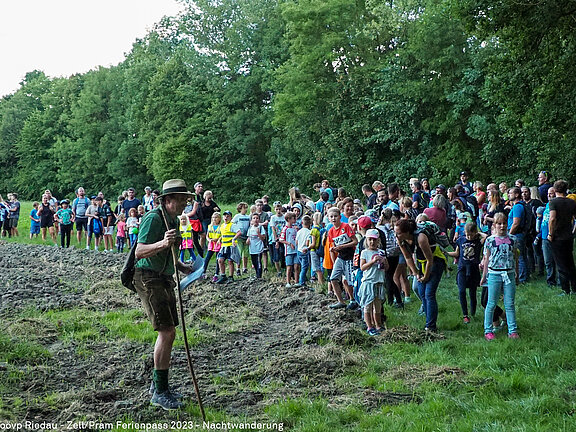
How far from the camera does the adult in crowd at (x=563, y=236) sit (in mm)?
11305

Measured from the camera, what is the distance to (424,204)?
14.9 metres

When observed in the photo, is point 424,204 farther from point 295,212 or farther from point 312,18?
point 312,18

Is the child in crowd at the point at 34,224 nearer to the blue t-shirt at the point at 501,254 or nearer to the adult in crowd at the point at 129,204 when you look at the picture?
the adult in crowd at the point at 129,204

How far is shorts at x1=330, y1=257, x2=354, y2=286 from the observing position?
11.0 m

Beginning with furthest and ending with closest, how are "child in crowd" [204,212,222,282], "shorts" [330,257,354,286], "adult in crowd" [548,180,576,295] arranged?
"child in crowd" [204,212,222,282] < "adult in crowd" [548,180,576,295] < "shorts" [330,257,354,286]

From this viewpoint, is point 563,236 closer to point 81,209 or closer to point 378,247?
point 378,247

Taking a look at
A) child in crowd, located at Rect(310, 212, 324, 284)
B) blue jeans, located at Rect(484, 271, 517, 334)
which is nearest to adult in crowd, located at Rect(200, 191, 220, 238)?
child in crowd, located at Rect(310, 212, 324, 284)

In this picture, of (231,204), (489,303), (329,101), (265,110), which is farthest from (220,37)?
(489,303)

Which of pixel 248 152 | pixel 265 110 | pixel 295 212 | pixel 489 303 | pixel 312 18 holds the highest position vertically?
pixel 312 18

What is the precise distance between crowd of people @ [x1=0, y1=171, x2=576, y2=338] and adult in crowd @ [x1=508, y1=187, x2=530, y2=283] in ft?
0.07

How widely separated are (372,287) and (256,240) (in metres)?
6.08

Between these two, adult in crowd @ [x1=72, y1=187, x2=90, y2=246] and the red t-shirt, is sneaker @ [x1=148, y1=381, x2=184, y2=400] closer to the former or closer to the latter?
the red t-shirt

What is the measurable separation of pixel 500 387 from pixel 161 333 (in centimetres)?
375

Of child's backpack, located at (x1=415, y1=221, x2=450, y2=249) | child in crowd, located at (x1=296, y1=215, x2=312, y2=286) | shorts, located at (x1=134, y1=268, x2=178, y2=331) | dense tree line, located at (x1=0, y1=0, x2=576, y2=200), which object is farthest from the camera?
dense tree line, located at (x1=0, y1=0, x2=576, y2=200)
